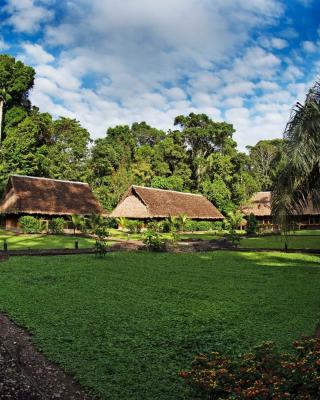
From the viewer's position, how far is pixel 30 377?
4.58 m

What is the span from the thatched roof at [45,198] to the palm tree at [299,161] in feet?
73.0

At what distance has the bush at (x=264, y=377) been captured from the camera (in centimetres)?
307

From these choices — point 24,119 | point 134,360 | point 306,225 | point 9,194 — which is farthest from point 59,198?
point 134,360

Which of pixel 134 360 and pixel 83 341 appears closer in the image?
pixel 134 360

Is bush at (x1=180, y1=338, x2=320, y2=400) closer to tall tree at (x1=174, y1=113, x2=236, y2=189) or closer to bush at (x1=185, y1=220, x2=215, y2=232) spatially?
bush at (x1=185, y1=220, x2=215, y2=232)

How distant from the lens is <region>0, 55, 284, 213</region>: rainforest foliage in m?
38.7

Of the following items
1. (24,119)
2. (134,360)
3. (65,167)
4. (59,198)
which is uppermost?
(24,119)

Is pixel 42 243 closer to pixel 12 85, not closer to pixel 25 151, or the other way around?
pixel 25 151

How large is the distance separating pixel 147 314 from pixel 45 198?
2547cm

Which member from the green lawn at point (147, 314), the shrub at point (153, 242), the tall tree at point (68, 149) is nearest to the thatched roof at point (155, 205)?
the tall tree at point (68, 149)

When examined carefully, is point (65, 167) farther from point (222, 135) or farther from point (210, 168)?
point (222, 135)

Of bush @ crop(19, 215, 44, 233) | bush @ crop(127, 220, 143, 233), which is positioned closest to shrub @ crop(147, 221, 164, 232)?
bush @ crop(127, 220, 143, 233)

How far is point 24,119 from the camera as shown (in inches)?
1527

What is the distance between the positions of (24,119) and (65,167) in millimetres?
7460
